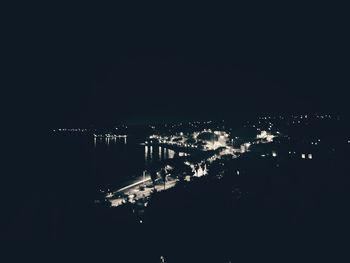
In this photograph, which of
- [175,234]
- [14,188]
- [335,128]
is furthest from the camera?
[335,128]

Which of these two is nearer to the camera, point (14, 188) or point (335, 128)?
point (14, 188)

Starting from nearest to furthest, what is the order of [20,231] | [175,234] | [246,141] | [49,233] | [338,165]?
[175,234], [49,233], [20,231], [338,165], [246,141]

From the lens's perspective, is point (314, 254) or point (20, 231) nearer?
point (314, 254)

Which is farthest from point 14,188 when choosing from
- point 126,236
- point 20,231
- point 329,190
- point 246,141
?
point 246,141

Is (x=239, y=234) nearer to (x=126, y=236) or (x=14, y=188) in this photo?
(x=126, y=236)

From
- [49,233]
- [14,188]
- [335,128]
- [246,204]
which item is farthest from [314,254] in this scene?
[335,128]

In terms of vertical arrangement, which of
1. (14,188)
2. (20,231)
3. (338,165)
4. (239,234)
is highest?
(338,165)

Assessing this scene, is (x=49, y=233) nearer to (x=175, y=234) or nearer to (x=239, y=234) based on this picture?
(x=175, y=234)

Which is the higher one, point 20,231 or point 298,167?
point 298,167

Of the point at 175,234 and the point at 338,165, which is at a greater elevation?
the point at 338,165
